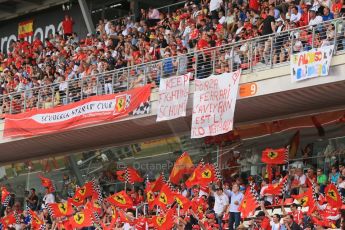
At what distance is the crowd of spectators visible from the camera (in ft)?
70.6

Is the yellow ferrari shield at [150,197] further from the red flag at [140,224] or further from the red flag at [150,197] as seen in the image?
the red flag at [140,224]

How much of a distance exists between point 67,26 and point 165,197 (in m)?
11.3

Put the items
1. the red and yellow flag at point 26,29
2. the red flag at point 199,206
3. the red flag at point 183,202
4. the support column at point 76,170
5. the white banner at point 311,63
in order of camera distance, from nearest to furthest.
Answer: the white banner at point 311,63 → the red flag at point 199,206 → the red flag at point 183,202 → the support column at point 76,170 → the red and yellow flag at point 26,29

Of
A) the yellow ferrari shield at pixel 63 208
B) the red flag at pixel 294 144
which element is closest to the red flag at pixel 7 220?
the yellow ferrari shield at pixel 63 208

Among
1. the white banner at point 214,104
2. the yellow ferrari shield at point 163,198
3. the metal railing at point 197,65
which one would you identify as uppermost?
the metal railing at point 197,65

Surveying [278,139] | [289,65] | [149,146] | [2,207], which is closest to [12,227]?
[2,207]

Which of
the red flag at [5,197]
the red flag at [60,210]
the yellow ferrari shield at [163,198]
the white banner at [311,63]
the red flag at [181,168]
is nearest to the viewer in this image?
the white banner at [311,63]

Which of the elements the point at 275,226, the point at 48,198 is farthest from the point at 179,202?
the point at 48,198

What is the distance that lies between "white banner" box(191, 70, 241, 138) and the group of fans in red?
5.11 feet

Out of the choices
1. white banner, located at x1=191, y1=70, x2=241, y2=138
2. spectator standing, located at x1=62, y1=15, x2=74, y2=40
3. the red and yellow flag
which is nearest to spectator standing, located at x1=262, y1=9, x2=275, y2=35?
white banner, located at x1=191, y1=70, x2=241, y2=138

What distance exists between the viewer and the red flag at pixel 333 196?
65.1ft

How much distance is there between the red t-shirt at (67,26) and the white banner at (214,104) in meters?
11.8

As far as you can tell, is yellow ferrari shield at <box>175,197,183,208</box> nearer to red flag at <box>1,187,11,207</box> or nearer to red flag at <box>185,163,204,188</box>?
red flag at <box>185,163,204,188</box>

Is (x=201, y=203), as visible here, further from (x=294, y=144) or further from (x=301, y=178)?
(x=294, y=144)
